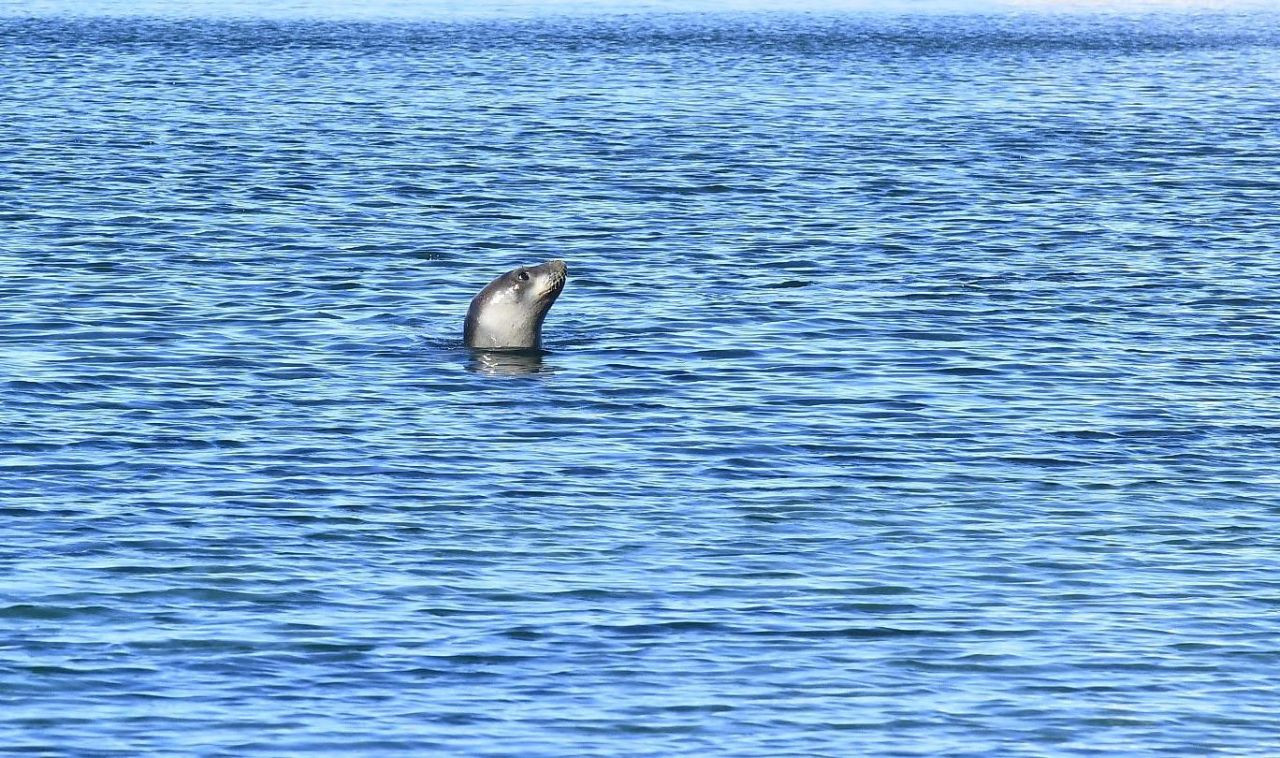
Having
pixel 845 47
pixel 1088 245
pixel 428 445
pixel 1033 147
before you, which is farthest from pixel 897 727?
pixel 845 47

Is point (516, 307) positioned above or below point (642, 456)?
above

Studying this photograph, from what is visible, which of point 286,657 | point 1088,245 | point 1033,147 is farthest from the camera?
point 1033,147

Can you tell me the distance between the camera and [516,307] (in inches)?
1235

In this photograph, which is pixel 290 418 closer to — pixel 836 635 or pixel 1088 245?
pixel 836 635

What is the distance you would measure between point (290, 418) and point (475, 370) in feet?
12.3

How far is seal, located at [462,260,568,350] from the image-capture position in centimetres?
3116

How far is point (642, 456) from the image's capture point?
2581cm

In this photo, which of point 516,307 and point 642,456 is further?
point 516,307

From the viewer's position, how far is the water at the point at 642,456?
17969 millimetres

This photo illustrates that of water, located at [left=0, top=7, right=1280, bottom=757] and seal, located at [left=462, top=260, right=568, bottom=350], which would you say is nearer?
water, located at [left=0, top=7, right=1280, bottom=757]

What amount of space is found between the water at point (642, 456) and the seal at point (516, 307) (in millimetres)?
458

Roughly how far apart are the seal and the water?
458 millimetres

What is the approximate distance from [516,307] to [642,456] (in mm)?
6013

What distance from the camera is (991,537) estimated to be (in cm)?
2252
